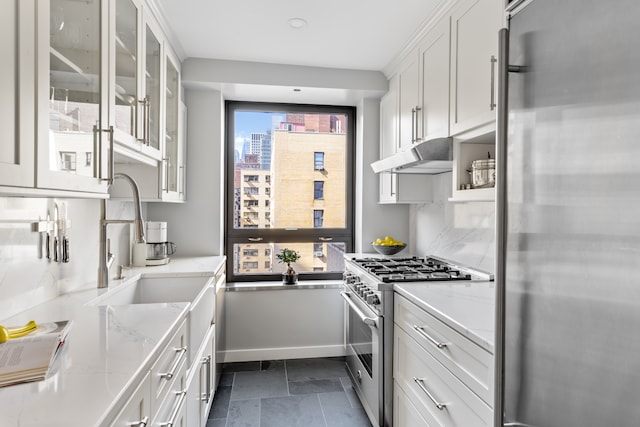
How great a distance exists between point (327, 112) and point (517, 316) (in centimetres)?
284

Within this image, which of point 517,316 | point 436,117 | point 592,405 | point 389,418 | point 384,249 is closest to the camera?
point 592,405

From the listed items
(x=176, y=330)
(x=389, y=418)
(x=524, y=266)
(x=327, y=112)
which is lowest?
(x=389, y=418)

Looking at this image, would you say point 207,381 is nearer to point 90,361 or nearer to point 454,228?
point 90,361

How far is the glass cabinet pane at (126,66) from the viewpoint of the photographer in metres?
1.53

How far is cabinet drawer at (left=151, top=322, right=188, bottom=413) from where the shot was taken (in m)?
1.06

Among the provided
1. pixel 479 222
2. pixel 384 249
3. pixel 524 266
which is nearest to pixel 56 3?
pixel 524 266

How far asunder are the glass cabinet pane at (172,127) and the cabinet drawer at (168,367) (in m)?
1.25

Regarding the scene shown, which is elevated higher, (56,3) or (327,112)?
(327,112)

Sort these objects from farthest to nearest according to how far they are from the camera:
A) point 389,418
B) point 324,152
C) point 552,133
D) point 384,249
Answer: point 324,152
point 384,249
point 389,418
point 552,133

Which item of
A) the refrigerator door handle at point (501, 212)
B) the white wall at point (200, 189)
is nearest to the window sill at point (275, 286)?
the white wall at point (200, 189)

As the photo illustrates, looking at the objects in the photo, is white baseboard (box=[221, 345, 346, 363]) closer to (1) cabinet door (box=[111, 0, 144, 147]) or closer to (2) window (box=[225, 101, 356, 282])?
(2) window (box=[225, 101, 356, 282])

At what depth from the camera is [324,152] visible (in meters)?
3.42

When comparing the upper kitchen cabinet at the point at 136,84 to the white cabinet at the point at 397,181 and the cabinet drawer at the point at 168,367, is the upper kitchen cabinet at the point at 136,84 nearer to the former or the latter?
the cabinet drawer at the point at 168,367

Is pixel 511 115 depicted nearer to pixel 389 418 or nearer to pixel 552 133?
pixel 552 133
